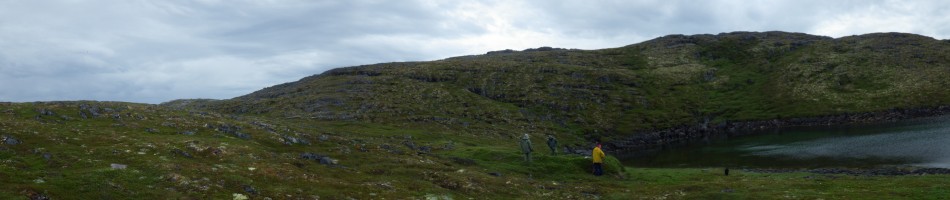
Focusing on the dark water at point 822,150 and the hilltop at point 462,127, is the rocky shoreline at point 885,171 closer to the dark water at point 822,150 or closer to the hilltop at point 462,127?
the dark water at point 822,150

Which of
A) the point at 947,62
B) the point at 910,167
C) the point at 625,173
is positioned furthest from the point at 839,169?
the point at 947,62

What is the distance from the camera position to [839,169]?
57062 mm

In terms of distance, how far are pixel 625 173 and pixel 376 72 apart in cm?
12495

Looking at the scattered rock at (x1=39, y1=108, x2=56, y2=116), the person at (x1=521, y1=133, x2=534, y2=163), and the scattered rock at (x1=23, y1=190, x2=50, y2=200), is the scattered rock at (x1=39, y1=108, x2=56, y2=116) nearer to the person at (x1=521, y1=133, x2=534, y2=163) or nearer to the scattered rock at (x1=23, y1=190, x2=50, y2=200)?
the scattered rock at (x1=23, y1=190, x2=50, y2=200)

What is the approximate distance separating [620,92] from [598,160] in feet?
359

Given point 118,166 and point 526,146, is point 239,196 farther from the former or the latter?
point 526,146

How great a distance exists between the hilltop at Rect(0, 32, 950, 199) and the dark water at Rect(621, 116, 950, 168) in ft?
48.6

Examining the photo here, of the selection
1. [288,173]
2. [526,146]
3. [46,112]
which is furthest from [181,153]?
[526,146]

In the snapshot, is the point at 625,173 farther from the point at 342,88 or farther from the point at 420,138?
the point at 342,88

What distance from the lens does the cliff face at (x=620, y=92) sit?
121 metres

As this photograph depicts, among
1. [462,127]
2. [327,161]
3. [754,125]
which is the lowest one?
[327,161]

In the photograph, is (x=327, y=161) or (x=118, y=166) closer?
(x=118, y=166)

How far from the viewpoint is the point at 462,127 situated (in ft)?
349

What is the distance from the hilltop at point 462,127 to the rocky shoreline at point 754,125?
0.97 metres
